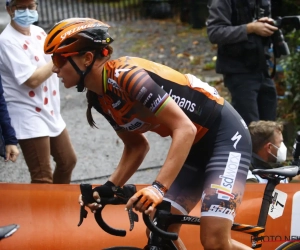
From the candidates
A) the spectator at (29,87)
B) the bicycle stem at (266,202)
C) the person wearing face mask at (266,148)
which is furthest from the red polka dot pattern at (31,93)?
the bicycle stem at (266,202)

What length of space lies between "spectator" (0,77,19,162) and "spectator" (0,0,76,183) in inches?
7.4

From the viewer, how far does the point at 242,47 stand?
20.3 feet

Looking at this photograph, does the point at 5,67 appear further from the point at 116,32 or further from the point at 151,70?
the point at 116,32

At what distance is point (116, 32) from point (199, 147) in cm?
1060

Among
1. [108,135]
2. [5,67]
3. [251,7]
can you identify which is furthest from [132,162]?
[108,135]

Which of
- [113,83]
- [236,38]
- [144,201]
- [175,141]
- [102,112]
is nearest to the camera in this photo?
[144,201]

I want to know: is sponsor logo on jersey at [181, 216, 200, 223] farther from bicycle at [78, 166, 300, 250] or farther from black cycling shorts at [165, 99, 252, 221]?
black cycling shorts at [165, 99, 252, 221]

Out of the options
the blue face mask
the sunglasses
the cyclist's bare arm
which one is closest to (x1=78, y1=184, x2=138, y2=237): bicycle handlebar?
the cyclist's bare arm

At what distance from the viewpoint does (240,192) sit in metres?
3.83

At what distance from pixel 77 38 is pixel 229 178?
44.9 inches

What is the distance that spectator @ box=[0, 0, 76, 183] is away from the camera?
5.23 meters

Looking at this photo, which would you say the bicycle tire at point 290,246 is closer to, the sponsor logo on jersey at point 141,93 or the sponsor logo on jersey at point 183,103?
the sponsor logo on jersey at point 183,103

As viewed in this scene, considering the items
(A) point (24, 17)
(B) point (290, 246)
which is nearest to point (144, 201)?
(B) point (290, 246)

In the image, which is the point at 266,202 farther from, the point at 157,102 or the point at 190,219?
the point at 157,102
